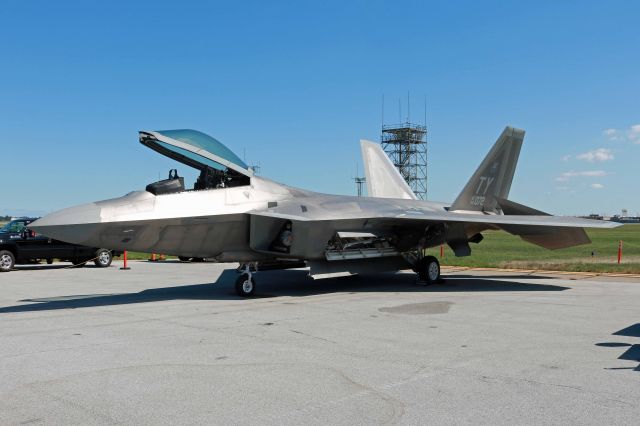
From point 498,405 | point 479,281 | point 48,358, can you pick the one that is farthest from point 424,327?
point 479,281

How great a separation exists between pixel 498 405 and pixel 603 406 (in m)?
0.81

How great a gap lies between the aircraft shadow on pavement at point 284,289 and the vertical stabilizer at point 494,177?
2.27m

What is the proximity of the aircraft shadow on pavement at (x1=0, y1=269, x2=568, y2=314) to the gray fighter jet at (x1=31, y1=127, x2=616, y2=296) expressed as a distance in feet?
1.96

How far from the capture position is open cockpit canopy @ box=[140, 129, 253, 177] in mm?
10562

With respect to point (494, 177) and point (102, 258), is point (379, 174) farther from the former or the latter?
point (102, 258)

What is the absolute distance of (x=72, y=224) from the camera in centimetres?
902

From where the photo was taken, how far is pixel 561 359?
19.3 ft

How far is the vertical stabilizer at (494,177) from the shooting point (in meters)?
16.1

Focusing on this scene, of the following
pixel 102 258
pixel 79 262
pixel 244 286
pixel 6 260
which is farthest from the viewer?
pixel 79 262

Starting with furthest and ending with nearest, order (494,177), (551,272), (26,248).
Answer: (26,248), (551,272), (494,177)

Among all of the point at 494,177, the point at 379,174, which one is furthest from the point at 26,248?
the point at 494,177

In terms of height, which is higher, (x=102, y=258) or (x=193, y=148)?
(x=193, y=148)

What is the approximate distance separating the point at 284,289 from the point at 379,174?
7851mm

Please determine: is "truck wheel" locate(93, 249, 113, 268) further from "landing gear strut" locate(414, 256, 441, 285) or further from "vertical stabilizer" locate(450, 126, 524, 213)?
"vertical stabilizer" locate(450, 126, 524, 213)
